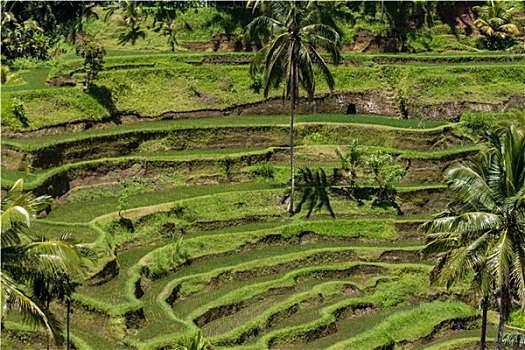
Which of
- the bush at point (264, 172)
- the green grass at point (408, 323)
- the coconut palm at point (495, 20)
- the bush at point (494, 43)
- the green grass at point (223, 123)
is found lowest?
the green grass at point (408, 323)

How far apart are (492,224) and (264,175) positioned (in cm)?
2648

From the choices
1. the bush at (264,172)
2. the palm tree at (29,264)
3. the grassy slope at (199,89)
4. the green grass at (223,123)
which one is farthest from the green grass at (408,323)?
the grassy slope at (199,89)

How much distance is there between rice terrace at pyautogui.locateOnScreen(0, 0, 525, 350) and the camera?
2255 centimetres

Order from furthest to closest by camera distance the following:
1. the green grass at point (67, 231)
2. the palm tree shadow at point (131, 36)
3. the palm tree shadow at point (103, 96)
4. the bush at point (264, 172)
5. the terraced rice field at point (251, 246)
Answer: the palm tree shadow at point (131, 36) → the palm tree shadow at point (103, 96) → the bush at point (264, 172) → the green grass at point (67, 231) → the terraced rice field at point (251, 246)

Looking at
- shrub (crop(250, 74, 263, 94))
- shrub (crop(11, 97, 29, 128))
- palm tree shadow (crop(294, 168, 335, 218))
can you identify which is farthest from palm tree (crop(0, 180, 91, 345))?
shrub (crop(250, 74, 263, 94))

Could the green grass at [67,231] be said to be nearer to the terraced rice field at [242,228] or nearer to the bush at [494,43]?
the terraced rice field at [242,228]

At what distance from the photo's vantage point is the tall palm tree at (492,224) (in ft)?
66.6

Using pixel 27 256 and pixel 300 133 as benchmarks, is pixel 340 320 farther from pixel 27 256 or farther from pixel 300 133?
pixel 27 256

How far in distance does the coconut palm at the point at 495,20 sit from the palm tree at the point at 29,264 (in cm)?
5555

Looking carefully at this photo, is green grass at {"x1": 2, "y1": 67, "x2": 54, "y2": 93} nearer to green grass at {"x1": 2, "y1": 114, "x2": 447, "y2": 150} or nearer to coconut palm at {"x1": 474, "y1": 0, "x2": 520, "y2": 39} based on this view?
green grass at {"x1": 2, "y1": 114, "x2": 447, "y2": 150}

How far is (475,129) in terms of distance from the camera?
5206 cm

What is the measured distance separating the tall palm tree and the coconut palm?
152 ft

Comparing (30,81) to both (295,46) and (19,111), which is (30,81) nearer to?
(19,111)

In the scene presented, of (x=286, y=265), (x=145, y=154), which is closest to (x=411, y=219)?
(x=286, y=265)
